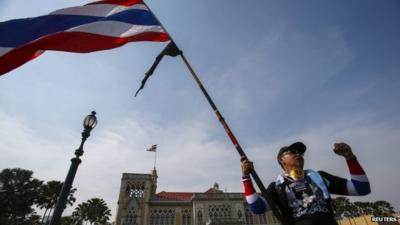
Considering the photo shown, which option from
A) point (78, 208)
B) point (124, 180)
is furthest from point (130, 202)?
point (78, 208)

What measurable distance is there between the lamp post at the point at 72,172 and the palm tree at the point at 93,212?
36.8 metres

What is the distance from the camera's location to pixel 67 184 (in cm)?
552

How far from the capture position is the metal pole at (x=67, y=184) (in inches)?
A: 203

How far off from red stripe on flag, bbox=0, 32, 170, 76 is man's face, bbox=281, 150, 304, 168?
333cm

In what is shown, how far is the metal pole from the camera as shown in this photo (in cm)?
515

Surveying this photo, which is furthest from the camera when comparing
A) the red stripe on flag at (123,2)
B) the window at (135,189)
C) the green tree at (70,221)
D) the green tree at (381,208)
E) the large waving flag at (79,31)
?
the green tree at (381,208)

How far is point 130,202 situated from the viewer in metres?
39.5

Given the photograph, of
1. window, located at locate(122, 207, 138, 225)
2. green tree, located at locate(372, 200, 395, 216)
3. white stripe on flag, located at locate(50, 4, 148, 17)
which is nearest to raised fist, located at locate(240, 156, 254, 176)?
white stripe on flag, located at locate(50, 4, 148, 17)

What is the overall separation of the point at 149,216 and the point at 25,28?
135 ft

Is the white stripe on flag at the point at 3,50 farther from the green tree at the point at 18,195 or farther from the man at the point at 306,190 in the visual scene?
the green tree at the point at 18,195

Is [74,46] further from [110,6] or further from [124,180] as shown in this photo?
[124,180]

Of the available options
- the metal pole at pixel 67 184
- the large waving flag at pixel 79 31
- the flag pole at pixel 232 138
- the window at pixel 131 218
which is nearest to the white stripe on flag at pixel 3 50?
the large waving flag at pixel 79 31

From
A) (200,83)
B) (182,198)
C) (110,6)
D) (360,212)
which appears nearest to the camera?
(200,83)

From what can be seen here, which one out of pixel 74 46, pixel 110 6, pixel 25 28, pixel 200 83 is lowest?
pixel 200 83
